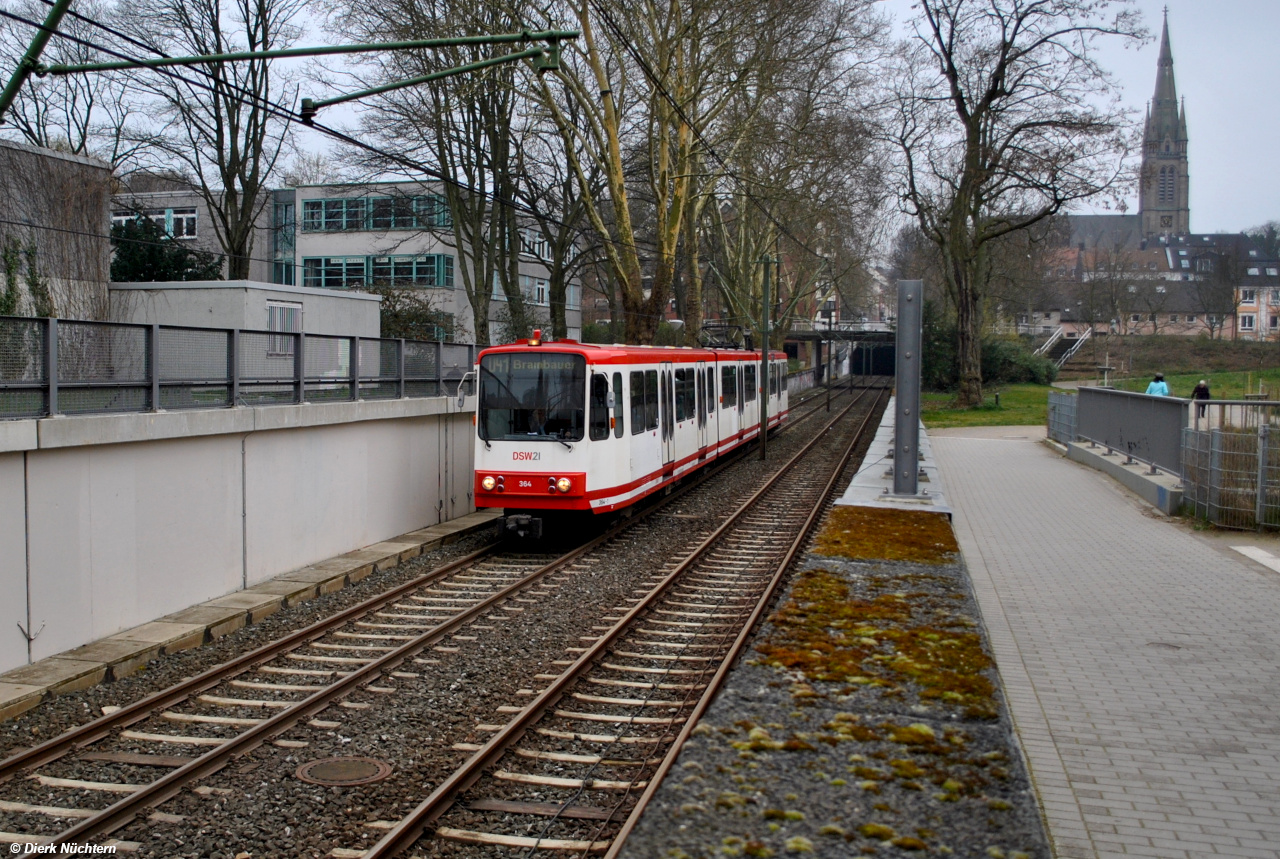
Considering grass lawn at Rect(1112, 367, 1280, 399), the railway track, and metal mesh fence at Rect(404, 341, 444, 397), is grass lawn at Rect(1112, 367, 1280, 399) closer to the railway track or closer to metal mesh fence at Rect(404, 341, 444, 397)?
metal mesh fence at Rect(404, 341, 444, 397)

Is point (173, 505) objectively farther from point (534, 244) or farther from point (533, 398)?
point (534, 244)

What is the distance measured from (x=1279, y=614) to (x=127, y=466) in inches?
417

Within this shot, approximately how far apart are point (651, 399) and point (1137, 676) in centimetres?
937

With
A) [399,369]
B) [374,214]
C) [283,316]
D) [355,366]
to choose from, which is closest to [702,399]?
[399,369]

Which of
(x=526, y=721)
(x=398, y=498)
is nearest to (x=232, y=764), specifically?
(x=526, y=721)

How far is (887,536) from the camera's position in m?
13.2

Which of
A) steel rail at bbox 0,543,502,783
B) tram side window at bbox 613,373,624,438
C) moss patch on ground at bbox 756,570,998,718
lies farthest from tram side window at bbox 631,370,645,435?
moss patch on ground at bbox 756,570,998,718

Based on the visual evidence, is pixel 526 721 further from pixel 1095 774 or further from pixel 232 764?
pixel 1095 774

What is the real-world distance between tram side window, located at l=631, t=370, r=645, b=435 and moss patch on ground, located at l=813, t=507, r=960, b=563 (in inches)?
117

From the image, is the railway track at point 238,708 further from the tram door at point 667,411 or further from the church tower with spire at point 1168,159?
the church tower with spire at point 1168,159

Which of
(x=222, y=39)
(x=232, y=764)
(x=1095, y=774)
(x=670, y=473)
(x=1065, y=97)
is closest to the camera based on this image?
(x=1095, y=774)

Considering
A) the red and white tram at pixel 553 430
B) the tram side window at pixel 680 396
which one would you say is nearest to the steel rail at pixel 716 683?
the red and white tram at pixel 553 430

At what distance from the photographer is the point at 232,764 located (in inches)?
260

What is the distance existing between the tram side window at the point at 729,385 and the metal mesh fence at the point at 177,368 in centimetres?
991
